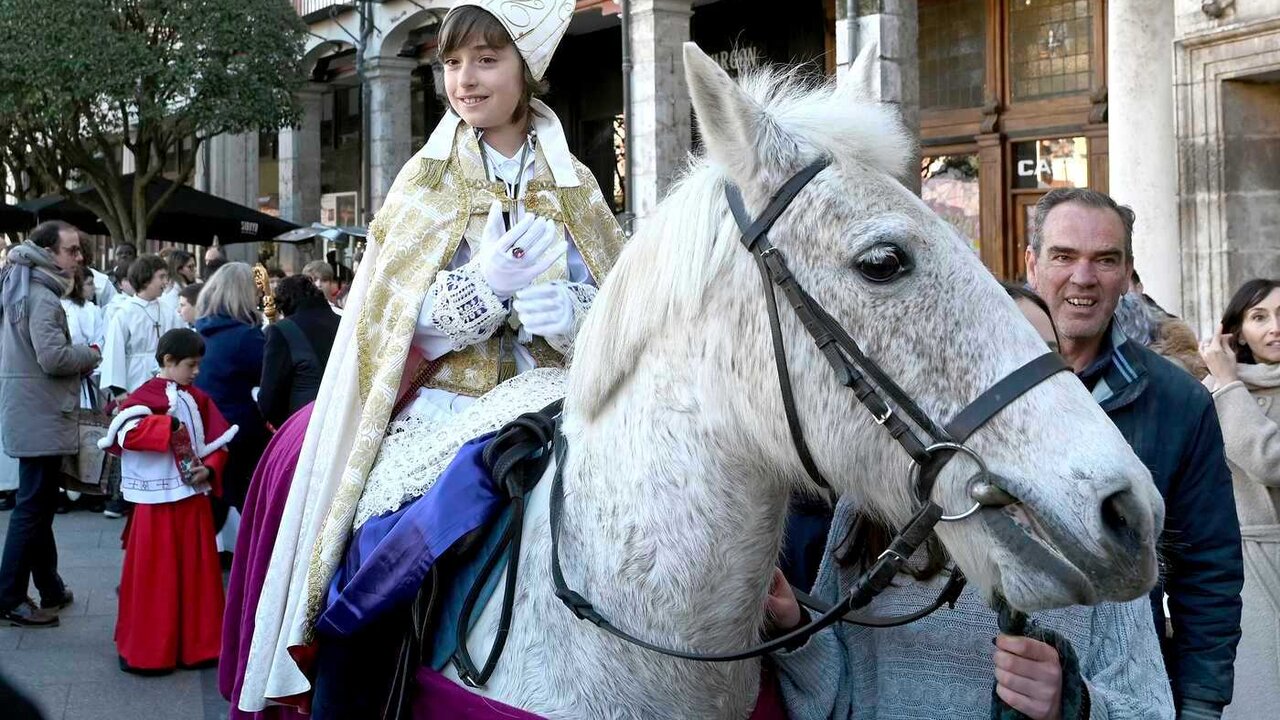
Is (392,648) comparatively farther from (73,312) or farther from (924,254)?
(73,312)

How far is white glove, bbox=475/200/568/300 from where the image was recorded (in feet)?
9.47

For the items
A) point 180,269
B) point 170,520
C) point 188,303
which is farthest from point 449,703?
point 180,269

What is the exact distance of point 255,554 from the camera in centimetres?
337

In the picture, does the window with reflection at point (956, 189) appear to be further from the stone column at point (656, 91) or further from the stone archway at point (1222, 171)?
the stone archway at point (1222, 171)

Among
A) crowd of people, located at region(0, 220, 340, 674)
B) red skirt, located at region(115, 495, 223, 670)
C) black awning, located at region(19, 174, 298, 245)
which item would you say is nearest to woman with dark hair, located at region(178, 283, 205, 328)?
crowd of people, located at region(0, 220, 340, 674)

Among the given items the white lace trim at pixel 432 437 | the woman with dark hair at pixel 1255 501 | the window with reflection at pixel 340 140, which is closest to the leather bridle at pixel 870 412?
the white lace trim at pixel 432 437

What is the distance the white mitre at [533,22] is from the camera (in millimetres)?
3164

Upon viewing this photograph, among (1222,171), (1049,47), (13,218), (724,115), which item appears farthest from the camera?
(13,218)

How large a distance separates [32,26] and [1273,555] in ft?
66.2

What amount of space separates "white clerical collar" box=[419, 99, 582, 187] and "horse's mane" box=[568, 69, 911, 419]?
2.70 ft

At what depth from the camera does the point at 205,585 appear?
7.01 meters

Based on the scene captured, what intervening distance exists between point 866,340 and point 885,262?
0.13 metres

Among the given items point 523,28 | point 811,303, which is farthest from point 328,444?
point 811,303

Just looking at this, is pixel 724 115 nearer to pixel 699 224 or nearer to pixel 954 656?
pixel 699 224
